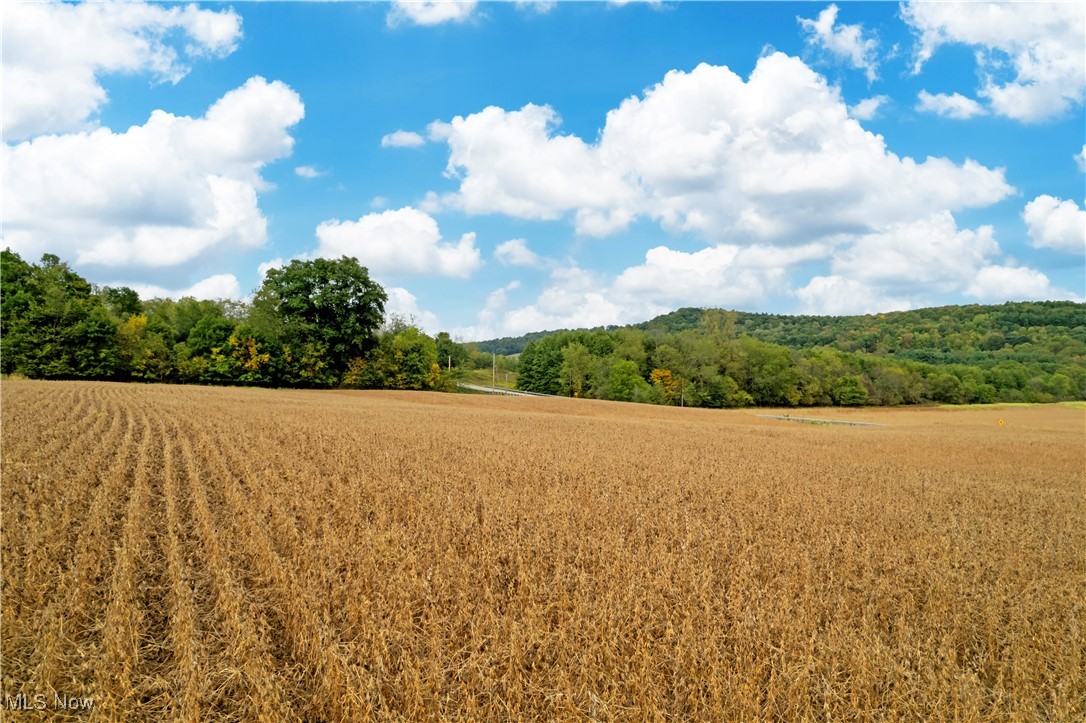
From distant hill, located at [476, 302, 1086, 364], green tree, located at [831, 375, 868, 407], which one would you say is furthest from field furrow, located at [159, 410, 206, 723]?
distant hill, located at [476, 302, 1086, 364]

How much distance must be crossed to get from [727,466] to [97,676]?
1348cm

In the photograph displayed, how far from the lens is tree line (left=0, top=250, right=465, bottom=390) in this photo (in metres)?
52.5

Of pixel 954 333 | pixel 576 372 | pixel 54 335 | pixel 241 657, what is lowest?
pixel 241 657

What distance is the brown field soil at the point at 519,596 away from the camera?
442 centimetres

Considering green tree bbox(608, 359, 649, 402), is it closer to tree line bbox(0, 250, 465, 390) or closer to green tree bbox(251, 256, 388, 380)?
tree line bbox(0, 250, 465, 390)

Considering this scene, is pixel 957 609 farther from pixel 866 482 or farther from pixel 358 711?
pixel 866 482

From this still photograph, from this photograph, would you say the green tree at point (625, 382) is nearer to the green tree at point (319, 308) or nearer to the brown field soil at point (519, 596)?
the green tree at point (319, 308)

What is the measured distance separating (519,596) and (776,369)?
300 ft

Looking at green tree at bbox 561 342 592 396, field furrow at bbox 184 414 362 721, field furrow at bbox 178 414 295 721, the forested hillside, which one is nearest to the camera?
field furrow at bbox 178 414 295 721

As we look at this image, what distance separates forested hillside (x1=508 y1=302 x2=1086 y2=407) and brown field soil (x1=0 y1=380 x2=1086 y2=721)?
70579 mm

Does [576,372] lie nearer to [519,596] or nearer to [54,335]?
[54,335]

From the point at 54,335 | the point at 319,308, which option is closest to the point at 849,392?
the point at 319,308

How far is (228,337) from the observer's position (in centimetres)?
6031

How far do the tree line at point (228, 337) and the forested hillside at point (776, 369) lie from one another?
29078 mm
